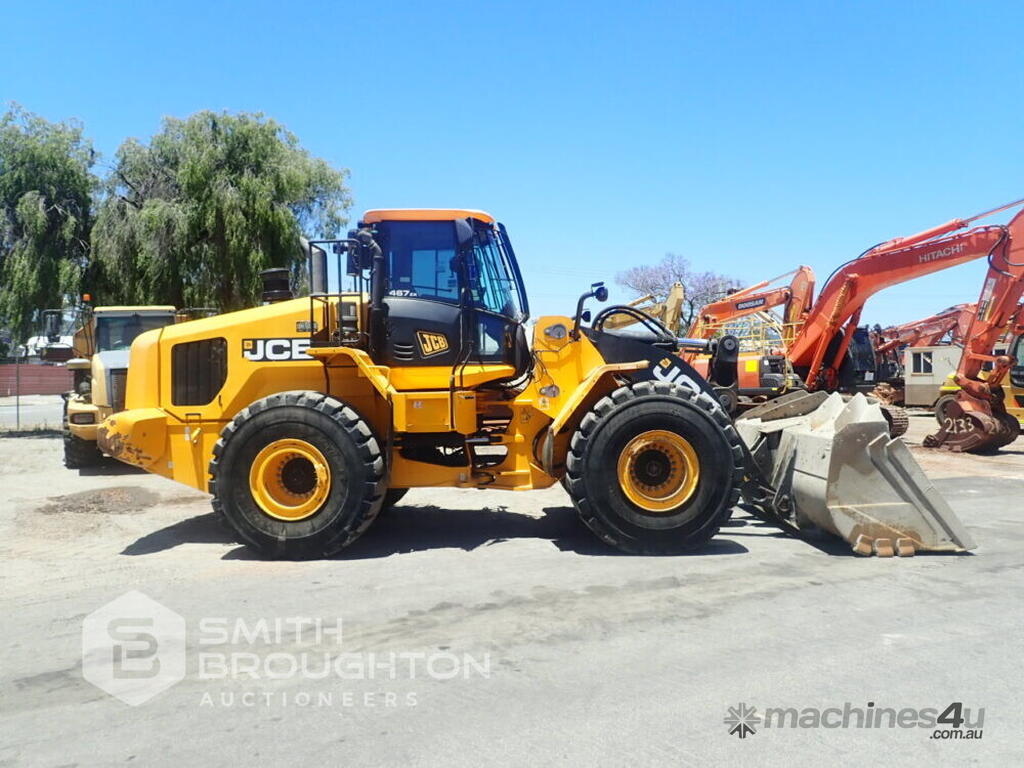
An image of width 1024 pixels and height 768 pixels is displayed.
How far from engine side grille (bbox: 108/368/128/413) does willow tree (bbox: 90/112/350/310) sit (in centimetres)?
660

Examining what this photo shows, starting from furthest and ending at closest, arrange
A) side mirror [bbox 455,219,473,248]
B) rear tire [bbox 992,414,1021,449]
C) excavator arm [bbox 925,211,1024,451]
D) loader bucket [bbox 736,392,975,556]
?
rear tire [bbox 992,414,1021,449] < excavator arm [bbox 925,211,1024,451] < side mirror [bbox 455,219,473,248] < loader bucket [bbox 736,392,975,556]

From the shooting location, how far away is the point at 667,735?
131 inches

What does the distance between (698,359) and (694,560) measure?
7386 mm

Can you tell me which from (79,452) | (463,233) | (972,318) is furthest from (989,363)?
(79,452)

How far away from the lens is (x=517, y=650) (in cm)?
427

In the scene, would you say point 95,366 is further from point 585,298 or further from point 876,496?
point 876,496

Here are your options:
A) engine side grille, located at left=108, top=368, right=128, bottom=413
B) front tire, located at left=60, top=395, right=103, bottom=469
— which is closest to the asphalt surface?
engine side grille, located at left=108, top=368, right=128, bottom=413

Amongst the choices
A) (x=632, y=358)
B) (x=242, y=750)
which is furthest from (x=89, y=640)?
(x=632, y=358)

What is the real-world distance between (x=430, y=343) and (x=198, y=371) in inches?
83.3

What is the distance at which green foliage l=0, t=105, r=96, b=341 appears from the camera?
56.9ft

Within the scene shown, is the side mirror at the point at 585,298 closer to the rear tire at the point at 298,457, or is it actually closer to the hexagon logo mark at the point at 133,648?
the rear tire at the point at 298,457

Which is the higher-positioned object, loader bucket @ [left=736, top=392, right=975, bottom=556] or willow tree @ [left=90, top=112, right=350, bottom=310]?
willow tree @ [left=90, top=112, right=350, bottom=310]

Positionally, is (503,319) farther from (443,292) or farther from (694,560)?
(694,560)

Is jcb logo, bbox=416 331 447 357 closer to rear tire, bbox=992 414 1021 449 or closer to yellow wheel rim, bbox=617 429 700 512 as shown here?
yellow wheel rim, bbox=617 429 700 512
